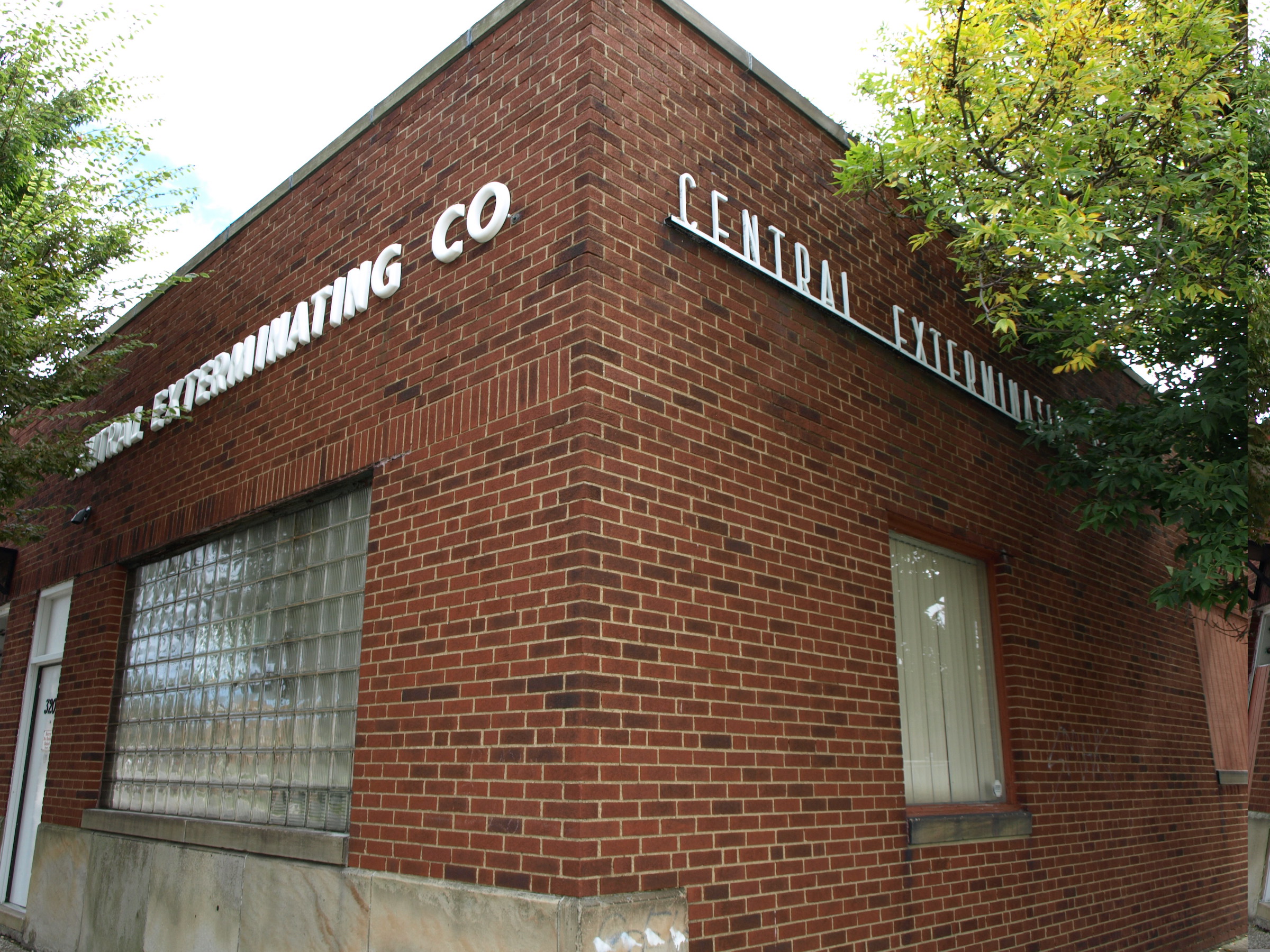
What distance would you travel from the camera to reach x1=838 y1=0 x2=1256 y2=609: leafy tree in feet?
19.2

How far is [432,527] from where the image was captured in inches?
219

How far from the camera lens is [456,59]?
21.3 ft

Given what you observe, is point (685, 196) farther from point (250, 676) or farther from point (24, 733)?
point (24, 733)

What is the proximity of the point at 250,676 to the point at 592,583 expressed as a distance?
350cm

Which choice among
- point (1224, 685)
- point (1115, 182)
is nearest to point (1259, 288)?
point (1115, 182)

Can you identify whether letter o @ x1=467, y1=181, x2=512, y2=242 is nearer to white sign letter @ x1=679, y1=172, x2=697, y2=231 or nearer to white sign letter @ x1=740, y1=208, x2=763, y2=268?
white sign letter @ x1=679, y1=172, x2=697, y2=231

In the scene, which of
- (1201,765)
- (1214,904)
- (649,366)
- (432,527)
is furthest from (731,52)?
(1214,904)

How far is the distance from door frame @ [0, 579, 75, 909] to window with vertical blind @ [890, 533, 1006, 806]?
7.27m

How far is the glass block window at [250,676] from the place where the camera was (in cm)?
626

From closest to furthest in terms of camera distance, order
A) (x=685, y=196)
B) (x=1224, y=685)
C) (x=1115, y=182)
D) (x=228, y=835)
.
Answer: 1. (x=685, y=196)
2. (x=1115, y=182)
3. (x=228, y=835)
4. (x=1224, y=685)

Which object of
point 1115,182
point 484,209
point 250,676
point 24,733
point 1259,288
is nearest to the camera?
point 1259,288

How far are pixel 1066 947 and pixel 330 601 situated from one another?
5555mm

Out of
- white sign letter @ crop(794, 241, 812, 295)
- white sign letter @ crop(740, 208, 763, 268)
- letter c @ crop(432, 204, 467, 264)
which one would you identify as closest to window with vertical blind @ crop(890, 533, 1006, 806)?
white sign letter @ crop(794, 241, 812, 295)

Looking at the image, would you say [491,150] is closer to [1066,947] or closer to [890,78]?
[890,78]
